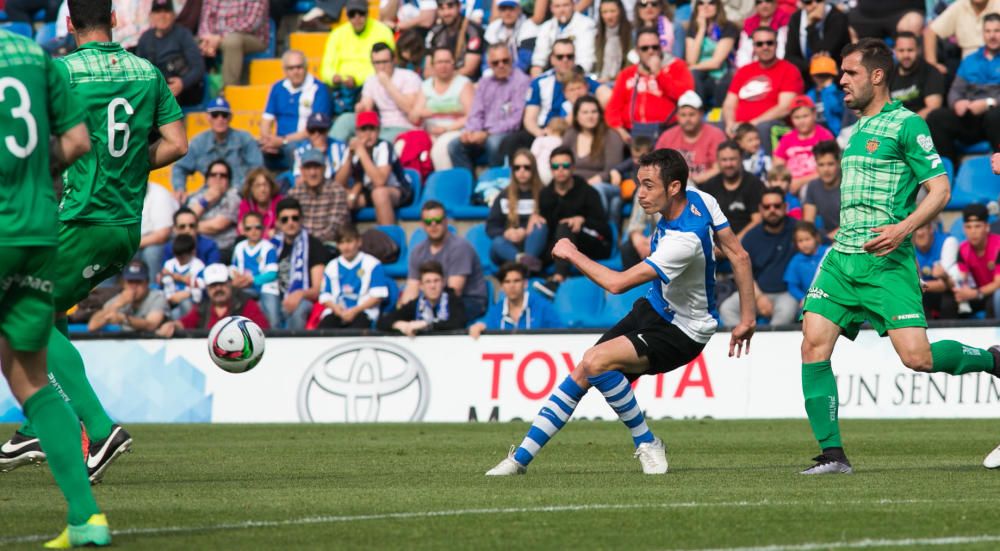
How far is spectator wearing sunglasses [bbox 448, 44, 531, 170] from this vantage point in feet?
66.4

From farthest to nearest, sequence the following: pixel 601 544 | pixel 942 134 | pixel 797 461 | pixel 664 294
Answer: pixel 942 134 < pixel 797 461 < pixel 664 294 < pixel 601 544

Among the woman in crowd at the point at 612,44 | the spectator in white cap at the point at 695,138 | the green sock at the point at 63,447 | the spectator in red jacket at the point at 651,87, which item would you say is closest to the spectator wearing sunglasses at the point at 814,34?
the spectator in red jacket at the point at 651,87

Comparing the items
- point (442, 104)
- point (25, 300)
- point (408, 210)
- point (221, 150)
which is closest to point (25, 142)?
point (25, 300)

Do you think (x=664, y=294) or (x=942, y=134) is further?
(x=942, y=134)

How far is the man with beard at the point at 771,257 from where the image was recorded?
16.7 m

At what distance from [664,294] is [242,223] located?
11.2 meters

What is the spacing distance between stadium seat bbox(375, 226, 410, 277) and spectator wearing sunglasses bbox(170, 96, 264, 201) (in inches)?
95.7

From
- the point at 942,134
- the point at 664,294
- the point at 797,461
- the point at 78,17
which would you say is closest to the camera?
the point at 78,17

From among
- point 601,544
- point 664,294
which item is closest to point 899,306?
point 664,294

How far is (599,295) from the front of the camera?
58.9ft

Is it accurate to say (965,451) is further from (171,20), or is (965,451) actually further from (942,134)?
(171,20)

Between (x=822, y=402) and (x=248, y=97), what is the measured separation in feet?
52.3

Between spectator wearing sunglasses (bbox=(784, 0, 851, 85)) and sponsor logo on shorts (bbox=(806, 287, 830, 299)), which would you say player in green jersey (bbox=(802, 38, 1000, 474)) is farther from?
spectator wearing sunglasses (bbox=(784, 0, 851, 85))

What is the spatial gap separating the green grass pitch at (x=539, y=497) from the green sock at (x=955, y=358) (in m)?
0.60
